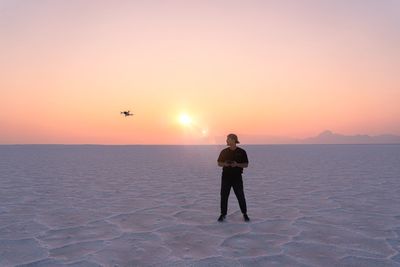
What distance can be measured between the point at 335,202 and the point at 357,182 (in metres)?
4.72

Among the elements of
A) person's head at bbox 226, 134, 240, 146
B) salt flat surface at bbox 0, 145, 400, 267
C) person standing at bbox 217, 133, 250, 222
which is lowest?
salt flat surface at bbox 0, 145, 400, 267

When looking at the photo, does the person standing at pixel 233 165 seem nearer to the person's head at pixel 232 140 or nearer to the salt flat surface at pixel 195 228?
the person's head at pixel 232 140

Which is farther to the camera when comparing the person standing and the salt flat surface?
the person standing

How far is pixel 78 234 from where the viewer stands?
589cm

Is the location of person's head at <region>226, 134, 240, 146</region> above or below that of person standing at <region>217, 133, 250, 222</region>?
above

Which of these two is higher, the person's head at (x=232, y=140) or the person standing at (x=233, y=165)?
the person's head at (x=232, y=140)

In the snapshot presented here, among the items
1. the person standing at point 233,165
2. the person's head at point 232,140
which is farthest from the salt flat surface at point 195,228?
the person's head at point 232,140

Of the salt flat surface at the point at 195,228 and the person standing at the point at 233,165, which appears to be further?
the person standing at the point at 233,165

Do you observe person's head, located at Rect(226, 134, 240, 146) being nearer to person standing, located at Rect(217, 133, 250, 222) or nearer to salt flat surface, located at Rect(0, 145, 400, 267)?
person standing, located at Rect(217, 133, 250, 222)

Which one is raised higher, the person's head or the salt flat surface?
the person's head

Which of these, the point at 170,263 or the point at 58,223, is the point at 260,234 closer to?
the point at 170,263

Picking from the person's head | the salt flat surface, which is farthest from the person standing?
the salt flat surface

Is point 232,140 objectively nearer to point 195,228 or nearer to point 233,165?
point 233,165

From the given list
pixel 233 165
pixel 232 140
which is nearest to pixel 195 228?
pixel 233 165
